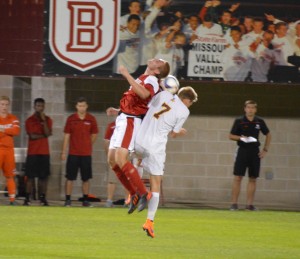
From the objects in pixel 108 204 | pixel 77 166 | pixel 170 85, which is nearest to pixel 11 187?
pixel 77 166

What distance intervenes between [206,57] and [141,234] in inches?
230

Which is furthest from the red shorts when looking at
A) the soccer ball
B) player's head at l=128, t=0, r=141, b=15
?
the soccer ball

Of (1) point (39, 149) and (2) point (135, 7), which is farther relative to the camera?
(1) point (39, 149)

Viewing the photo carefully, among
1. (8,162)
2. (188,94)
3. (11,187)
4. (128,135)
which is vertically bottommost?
(11,187)

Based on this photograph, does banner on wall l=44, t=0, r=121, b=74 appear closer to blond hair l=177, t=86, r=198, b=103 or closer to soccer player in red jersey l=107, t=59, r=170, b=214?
blond hair l=177, t=86, r=198, b=103

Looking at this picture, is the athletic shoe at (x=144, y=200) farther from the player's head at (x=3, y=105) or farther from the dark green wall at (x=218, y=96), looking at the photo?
the dark green wall at (x=218, y=96)

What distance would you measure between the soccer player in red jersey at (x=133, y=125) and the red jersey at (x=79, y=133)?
6.63 meters

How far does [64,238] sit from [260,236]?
2777 millimetres

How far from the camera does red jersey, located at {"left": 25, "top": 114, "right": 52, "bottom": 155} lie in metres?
19.7

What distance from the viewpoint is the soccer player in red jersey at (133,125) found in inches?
500

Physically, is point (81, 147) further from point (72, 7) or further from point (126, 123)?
point (126, 123)

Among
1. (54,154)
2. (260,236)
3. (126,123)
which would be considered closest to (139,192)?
(126,123)

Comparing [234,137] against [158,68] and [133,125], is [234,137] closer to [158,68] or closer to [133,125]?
[133,125]

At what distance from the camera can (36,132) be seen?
64.7 ft
